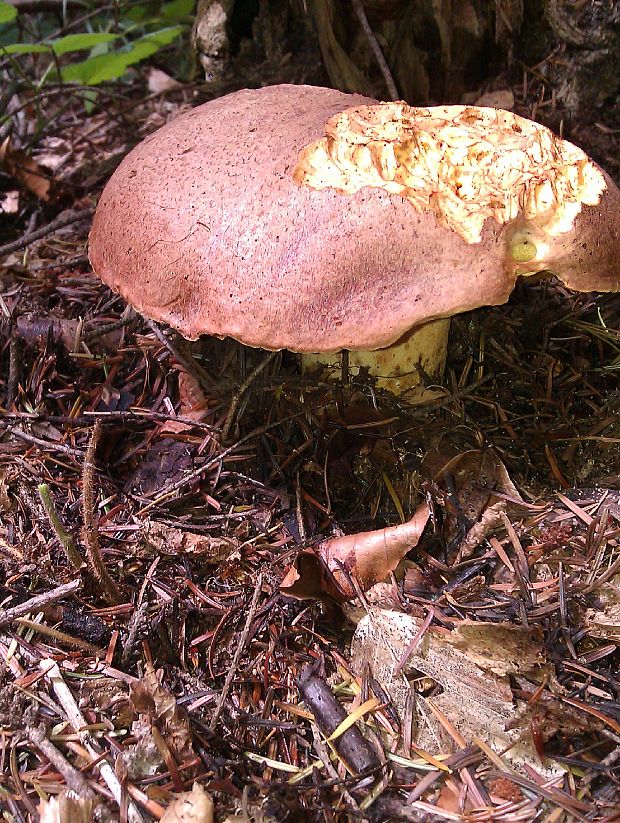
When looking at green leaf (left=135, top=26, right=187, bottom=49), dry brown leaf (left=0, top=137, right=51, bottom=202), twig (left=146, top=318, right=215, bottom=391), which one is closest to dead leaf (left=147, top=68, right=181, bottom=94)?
→ green leaf (left=135, top=26, right=187, bottom=49)

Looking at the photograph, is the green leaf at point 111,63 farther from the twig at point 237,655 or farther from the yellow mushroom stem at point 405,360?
the twig at point 237,655

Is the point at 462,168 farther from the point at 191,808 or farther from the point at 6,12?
the point at 6,12

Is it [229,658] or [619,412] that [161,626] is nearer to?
[229,658]

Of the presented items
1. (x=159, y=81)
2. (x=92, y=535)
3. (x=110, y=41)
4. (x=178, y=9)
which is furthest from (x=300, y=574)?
(x=178, y=9)

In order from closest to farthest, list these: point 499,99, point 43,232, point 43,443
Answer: point 43,443
point 43,232
point 499,99

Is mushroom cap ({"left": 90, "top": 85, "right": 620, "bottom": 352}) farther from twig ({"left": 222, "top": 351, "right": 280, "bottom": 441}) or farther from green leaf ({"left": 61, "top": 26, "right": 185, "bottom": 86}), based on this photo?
green leaf ({"left": 61, "top": 26, "right": 185, "bottom": 86})

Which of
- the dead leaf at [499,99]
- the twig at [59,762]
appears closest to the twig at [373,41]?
the dead leaf at [499,99]
